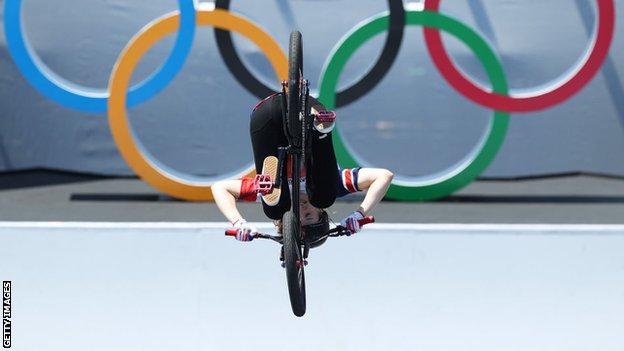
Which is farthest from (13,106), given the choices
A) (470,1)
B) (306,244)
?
(306,244)

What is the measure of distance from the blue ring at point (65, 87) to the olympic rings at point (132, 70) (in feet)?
0.55

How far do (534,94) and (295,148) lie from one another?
717 centimetres

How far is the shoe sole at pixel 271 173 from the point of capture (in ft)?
13.4

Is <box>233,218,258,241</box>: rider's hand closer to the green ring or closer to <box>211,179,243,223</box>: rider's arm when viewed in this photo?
<box>211,179,243,223</box>: rider's arm

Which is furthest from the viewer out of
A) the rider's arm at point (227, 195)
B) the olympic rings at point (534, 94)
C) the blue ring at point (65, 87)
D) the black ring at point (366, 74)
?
the black ring at point (366, 74)

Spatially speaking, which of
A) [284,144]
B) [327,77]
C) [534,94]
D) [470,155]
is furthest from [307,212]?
[534,94]

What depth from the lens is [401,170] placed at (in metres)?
12.1

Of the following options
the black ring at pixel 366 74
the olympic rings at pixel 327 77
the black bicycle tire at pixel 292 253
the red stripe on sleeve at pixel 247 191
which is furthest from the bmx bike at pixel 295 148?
the black ring at pixel 366 74

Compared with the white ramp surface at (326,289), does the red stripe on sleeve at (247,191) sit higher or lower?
higher

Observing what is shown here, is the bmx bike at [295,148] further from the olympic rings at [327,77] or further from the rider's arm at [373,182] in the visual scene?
the olympic rings at [327,77]

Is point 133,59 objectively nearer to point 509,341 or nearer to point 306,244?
point 509,341

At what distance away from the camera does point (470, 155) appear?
10602 mm

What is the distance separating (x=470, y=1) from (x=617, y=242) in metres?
4.93

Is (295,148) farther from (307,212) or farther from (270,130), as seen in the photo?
(307,212)
